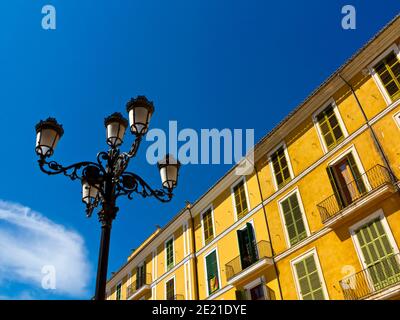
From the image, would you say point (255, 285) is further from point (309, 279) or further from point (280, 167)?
point (280, 167)

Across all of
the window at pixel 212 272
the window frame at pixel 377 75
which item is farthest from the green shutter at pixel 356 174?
the window at pixel 212 272

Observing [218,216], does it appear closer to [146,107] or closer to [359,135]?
[359,135]

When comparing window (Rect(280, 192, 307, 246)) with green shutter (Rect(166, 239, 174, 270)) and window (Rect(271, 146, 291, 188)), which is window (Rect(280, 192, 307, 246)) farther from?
green shutter (Rect(166, 239, 174, 270))

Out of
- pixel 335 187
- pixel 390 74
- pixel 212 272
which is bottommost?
pixel 212 272

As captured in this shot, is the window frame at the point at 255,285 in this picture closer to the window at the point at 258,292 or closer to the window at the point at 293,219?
the window at the point at 258,292

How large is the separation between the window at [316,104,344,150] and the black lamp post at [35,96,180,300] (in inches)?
422

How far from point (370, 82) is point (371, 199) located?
4.99m

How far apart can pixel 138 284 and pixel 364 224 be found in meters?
18.0

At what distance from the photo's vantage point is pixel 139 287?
2614cm

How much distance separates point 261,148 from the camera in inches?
776

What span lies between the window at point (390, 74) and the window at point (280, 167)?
5572 mm

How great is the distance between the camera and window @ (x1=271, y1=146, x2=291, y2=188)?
18.0 m

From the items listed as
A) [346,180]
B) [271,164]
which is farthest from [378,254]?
[271,164]

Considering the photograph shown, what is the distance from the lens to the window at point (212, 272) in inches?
790
